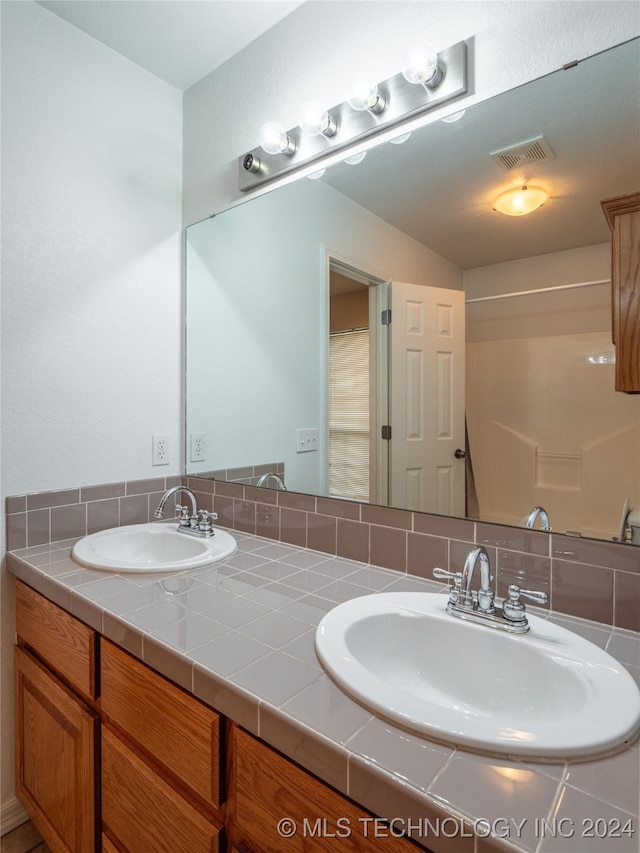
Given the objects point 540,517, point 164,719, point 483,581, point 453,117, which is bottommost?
point 164,719

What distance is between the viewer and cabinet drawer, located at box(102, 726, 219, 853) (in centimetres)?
77

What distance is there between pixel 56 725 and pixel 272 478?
873 mm

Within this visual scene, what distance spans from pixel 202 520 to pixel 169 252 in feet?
3.45

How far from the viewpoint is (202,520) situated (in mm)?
1480

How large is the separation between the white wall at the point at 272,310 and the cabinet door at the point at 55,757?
811mm

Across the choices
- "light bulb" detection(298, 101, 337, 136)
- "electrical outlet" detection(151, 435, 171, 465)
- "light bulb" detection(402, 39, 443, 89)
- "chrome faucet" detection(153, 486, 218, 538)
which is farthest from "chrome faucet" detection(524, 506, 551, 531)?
"electrical outlet" detection(151, 435, 171, 465)

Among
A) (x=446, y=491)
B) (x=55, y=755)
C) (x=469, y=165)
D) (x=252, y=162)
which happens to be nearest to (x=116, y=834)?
(x=55, y=755)

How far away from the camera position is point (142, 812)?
883 mm

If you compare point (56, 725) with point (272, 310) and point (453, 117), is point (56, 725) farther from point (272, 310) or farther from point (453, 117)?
point (453, 117)

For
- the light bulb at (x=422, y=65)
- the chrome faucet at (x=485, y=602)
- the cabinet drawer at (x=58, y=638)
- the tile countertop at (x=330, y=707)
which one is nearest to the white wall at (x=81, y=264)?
the cabinet drawer at (x=58, y=638)

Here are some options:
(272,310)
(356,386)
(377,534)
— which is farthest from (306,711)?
(272,310)

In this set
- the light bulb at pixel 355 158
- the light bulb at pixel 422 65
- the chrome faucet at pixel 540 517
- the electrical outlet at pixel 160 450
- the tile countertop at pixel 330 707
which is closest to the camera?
the tile countertop at pixel 330 707

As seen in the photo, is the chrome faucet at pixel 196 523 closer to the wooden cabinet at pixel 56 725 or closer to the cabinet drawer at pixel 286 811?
the wooden cabinet at pixel 56 725

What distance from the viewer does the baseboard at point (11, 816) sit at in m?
1.35
